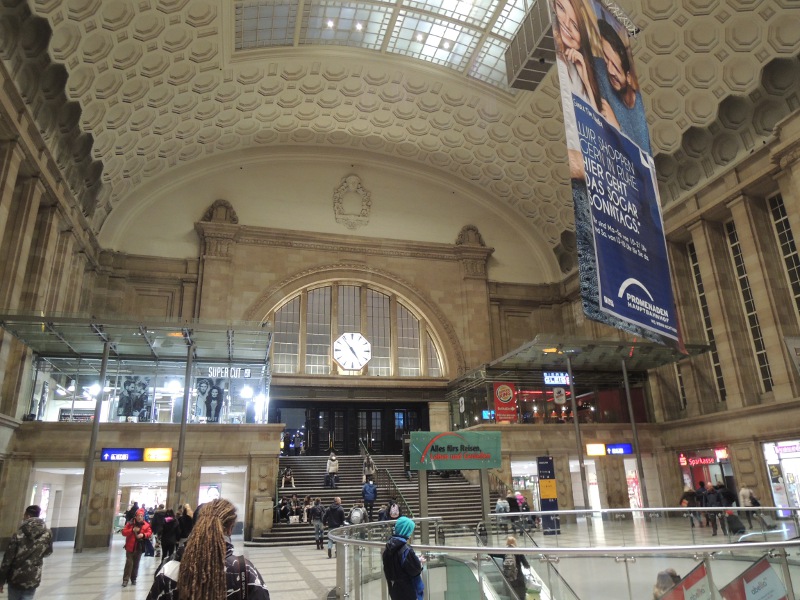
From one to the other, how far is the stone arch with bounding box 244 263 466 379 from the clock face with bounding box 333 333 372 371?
301cm

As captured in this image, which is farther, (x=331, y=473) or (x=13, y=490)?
(x=331, y=473)

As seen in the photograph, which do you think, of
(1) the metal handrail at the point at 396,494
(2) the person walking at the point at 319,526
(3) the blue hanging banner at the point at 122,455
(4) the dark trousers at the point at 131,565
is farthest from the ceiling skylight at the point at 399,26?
(4) the dark trousers at the point at 131,565

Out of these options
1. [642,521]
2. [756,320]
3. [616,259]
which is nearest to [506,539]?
[642,521]

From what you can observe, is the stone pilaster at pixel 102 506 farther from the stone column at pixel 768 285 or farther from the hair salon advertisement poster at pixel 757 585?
the stone column at pixel 768 285

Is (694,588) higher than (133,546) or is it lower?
lower

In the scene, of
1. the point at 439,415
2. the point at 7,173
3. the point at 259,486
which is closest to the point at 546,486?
the point at 259,486

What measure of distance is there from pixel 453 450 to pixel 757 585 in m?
9.15

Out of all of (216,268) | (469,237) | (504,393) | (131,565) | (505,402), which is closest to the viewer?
(131,565)

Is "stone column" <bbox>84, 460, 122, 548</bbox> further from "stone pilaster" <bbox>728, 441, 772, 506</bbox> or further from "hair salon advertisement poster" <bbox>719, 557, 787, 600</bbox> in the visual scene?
"stone pilaster" <bbox>728, 441, 772, 506</bbox>

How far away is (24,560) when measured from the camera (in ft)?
19.7

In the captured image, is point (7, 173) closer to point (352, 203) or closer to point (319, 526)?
point (319, 526)

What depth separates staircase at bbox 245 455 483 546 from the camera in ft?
60.8

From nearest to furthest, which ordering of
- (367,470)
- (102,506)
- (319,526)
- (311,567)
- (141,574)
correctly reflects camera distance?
(141,574) → (311,567) → (319,526) → (102,506) → (367,470)

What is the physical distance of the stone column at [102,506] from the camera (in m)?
18.3
